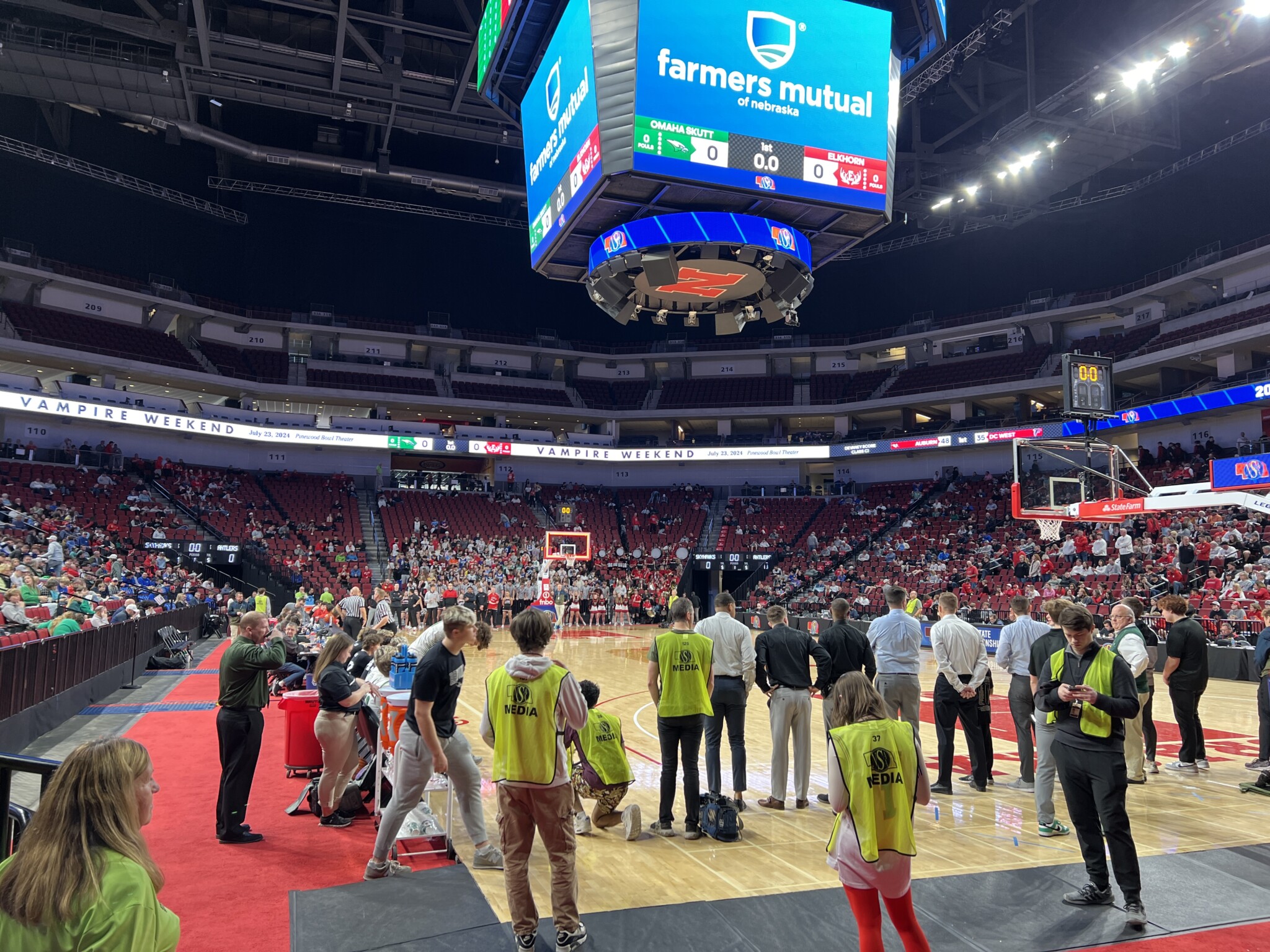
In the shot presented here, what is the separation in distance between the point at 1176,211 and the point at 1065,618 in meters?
37.3

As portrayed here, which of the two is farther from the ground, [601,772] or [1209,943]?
[601,772]

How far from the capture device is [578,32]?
14.1 m

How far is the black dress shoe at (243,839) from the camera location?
20.8 feet

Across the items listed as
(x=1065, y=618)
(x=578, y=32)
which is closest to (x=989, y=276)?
(x=578, y=32)

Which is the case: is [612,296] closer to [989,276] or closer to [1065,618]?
[1065,618]

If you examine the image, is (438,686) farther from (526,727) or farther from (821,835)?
(821,835)

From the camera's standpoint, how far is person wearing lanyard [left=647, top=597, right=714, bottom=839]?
6.65m

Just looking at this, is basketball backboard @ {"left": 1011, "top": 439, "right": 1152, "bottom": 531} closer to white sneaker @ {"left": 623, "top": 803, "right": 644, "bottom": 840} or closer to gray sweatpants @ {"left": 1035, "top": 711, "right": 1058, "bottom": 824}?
gray sweatpants @ {"left": 1035, "top": 711, "right": 1058, "bottom": 824}

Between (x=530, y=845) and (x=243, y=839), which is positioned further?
(x=243, y=839)

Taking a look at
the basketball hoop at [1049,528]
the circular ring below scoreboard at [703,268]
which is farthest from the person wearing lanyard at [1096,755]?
the basketball hoop at [1049,528]

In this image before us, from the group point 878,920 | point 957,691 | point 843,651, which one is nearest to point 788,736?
point 843,651

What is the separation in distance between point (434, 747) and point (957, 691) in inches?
210

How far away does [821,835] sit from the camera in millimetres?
6684

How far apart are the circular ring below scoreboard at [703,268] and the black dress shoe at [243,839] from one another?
1123cm
